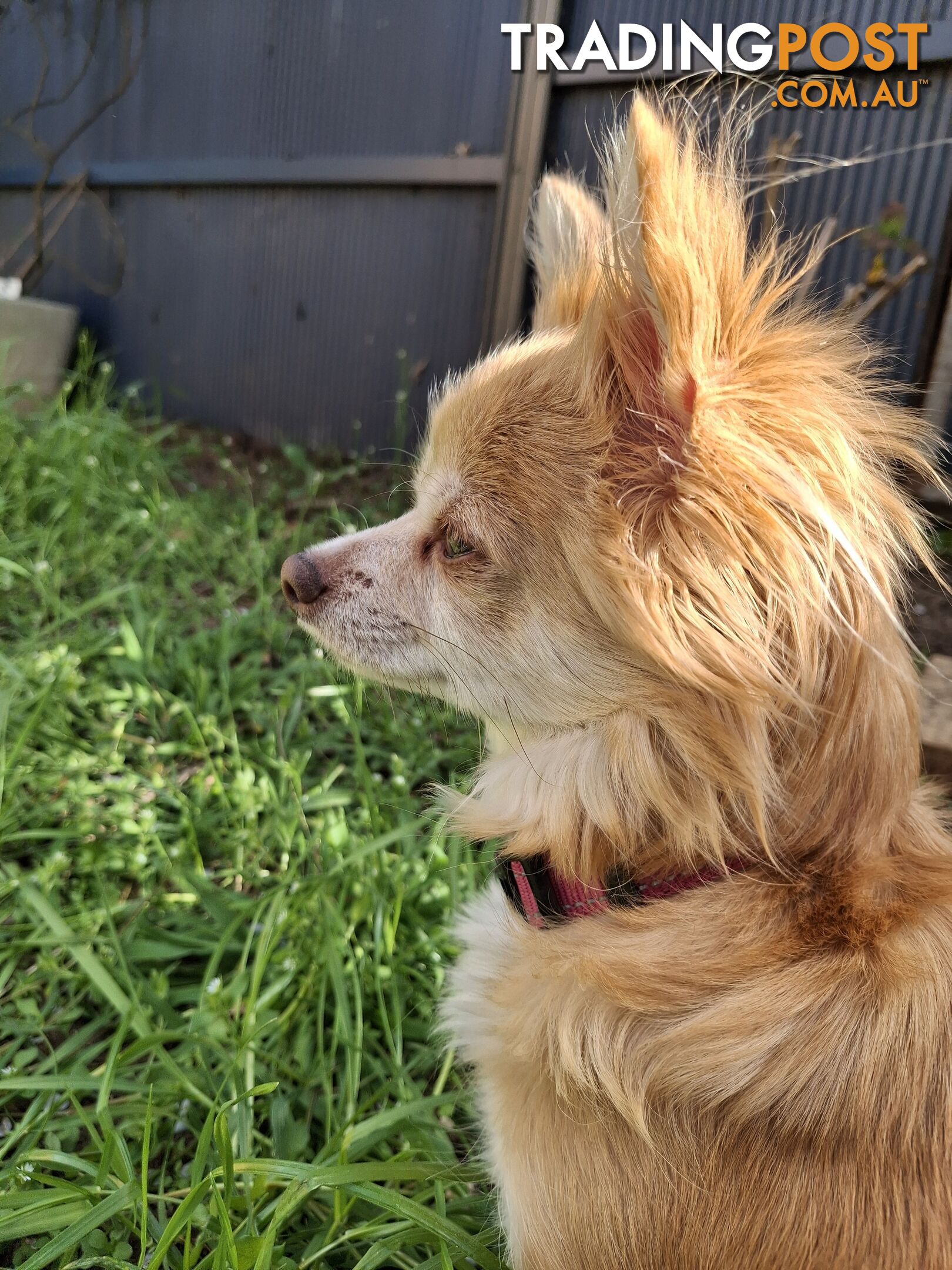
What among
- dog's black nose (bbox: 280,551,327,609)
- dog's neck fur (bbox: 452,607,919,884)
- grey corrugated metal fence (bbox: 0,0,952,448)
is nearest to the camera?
dog's neck fur (bbox: 452,607,919,884)

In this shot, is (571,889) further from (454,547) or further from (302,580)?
(302,580)

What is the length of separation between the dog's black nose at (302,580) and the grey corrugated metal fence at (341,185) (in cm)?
214

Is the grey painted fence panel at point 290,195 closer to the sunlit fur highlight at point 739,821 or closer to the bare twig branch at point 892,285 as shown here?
the bare twig branch at point 892,285

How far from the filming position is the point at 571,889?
1282 millimetres

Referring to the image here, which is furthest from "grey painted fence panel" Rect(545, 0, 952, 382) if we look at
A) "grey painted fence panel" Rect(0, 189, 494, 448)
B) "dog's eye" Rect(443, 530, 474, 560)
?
"dog's eye" Rect(443, 530, 474, 560)

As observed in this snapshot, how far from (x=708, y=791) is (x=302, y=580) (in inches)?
33.6

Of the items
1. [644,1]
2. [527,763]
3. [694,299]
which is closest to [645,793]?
[527,763]

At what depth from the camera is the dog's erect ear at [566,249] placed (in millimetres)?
1606

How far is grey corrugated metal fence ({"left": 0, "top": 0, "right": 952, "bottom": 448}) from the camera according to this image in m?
3.12

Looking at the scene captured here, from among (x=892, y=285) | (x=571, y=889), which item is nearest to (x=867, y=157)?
(x=892, y=285)

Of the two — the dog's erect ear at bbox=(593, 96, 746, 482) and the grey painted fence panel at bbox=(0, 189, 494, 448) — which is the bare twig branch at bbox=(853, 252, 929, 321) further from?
the grey painted fence panel at bbox=(0, 189, 494, 448)

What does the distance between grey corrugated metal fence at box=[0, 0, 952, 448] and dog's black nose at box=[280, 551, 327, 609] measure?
2.14 meters

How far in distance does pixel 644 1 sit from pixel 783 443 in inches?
127

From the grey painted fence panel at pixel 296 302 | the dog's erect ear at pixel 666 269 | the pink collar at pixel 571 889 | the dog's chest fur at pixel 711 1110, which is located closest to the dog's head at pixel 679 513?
the dog's erect ear at pixel 666 269
